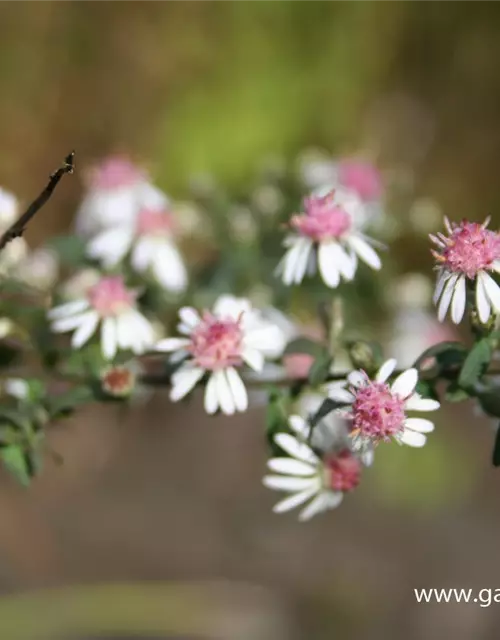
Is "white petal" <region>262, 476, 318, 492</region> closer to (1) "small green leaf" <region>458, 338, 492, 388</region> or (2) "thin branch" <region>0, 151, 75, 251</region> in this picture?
(1) "small green leaf" <region>458, 338, 492, 388</region>

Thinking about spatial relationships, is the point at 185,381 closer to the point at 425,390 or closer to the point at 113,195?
the point at 425,390

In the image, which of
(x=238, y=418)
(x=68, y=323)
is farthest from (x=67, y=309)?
Answer: (x=238, y=418)

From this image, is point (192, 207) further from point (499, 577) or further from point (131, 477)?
point (499, 577)

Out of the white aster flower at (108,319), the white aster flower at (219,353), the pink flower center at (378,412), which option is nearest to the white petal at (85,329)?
the white aster flower at (108,319)

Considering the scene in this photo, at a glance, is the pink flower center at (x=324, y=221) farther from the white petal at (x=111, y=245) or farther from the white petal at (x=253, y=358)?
the white petal at (x=111, y=245)

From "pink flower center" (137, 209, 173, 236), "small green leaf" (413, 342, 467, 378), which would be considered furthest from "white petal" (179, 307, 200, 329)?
"pink flower center" (137, 209, 173, 236)

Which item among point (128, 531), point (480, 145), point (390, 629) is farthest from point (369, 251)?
point (480, 145)
